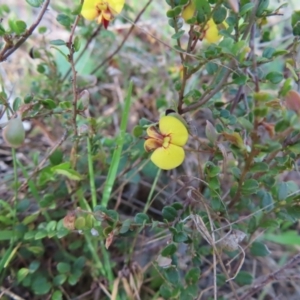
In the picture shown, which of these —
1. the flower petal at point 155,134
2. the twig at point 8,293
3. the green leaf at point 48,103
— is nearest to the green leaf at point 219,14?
the flower petal at point 155,134

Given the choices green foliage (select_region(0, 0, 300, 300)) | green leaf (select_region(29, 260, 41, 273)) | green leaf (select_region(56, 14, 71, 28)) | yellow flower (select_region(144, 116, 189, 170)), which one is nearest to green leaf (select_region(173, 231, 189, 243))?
green foliage (select_region(0, 0, 300, 300))

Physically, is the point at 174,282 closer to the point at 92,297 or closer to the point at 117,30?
the point at 92,297

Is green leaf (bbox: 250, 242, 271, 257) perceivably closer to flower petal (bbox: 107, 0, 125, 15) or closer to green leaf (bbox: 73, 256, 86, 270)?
green leaf (bbox: 73, 256, 86, 270)

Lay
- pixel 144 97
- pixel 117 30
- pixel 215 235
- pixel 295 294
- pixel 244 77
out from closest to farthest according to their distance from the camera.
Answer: pixel 244 77, pixel 215 235, pixel 295 294, pixel 144 97, pixel 117 30

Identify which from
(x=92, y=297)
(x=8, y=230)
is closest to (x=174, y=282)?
(x=92, y=297)

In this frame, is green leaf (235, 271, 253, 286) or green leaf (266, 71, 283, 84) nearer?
green leaf (266, 71, 283, 84)

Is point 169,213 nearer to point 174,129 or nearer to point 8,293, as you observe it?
point 174,129

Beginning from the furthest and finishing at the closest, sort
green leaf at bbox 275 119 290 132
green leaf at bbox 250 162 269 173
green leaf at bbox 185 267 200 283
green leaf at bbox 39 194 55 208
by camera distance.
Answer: green leaf at bbox 39 194 55 208
green leaf at bbox 185 267 200 283
green leaf at bbox 250 162 269 173
green leaf at bbox 275 119 290 132
